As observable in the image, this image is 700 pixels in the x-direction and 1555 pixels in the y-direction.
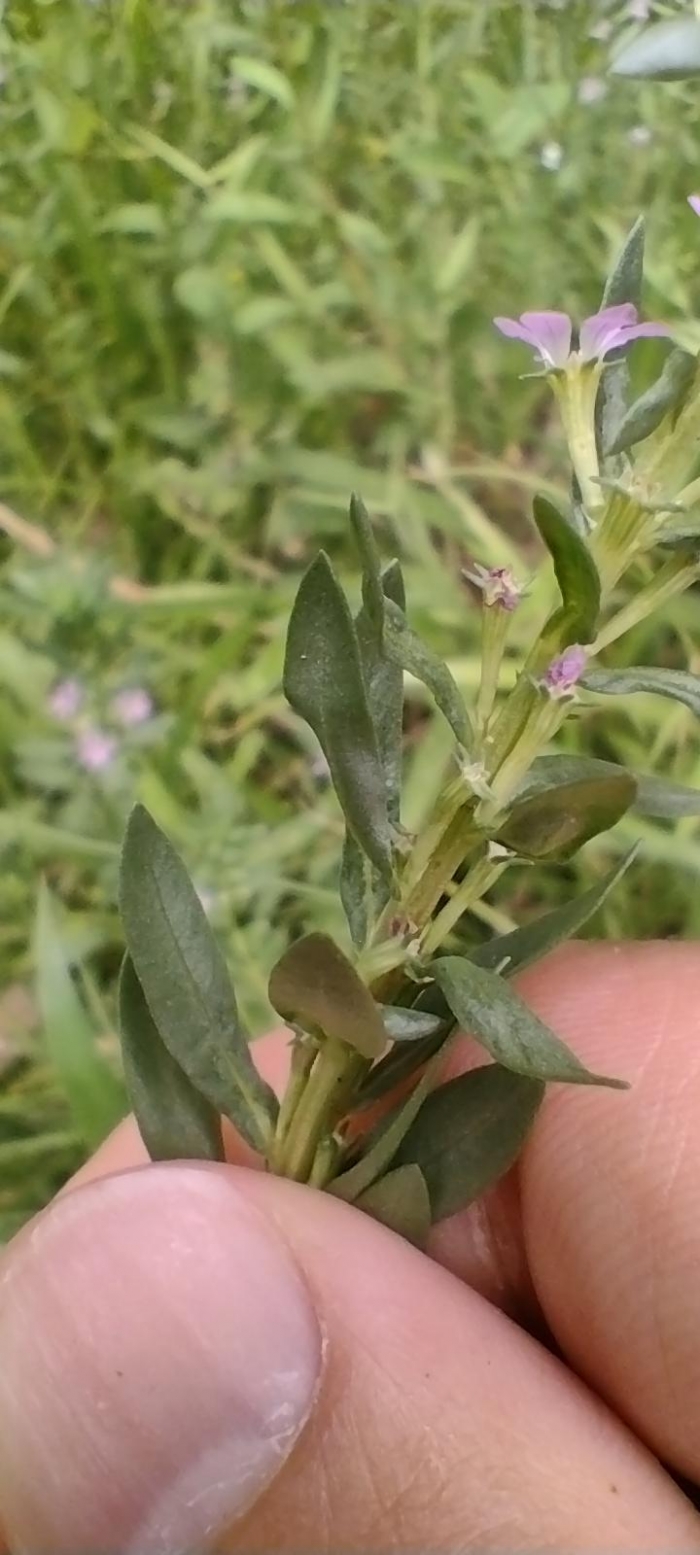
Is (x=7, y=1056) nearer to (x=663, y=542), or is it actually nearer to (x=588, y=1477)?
(x=588, y=1477)

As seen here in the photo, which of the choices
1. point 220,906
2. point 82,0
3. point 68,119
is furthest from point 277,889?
point 82,0

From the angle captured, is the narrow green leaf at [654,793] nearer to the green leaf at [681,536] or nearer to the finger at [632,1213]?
the green leaf at [681,536]

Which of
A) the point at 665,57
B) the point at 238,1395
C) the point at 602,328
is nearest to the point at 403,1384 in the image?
the point at 238,1395

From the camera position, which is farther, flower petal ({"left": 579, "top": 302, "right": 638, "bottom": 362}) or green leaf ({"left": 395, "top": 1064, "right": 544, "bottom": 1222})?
green leaf ({"left": 395, "top": 1064, "right": 544, "bottom": 1222})

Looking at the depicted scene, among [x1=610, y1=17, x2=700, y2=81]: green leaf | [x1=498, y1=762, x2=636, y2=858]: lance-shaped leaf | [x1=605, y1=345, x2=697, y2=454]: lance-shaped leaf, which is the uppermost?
[x1=610, y1=17, x2=700, y2=81]: green leaf

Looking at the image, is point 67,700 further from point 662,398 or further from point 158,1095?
point 662,398

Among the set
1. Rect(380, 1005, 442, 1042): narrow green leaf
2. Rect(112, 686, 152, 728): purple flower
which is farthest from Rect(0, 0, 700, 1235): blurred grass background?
Rect(380, 1005, 442, 1042): narrow green leaf

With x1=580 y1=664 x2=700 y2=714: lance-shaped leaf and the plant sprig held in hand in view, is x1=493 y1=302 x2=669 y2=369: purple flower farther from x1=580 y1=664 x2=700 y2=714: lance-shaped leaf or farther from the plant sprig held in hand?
x1=580 y1=664 x2=700 y2=714: lance-shaped leaf

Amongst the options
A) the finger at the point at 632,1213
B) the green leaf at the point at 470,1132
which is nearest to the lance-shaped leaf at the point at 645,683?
the green leaf at the point at 470,1132
